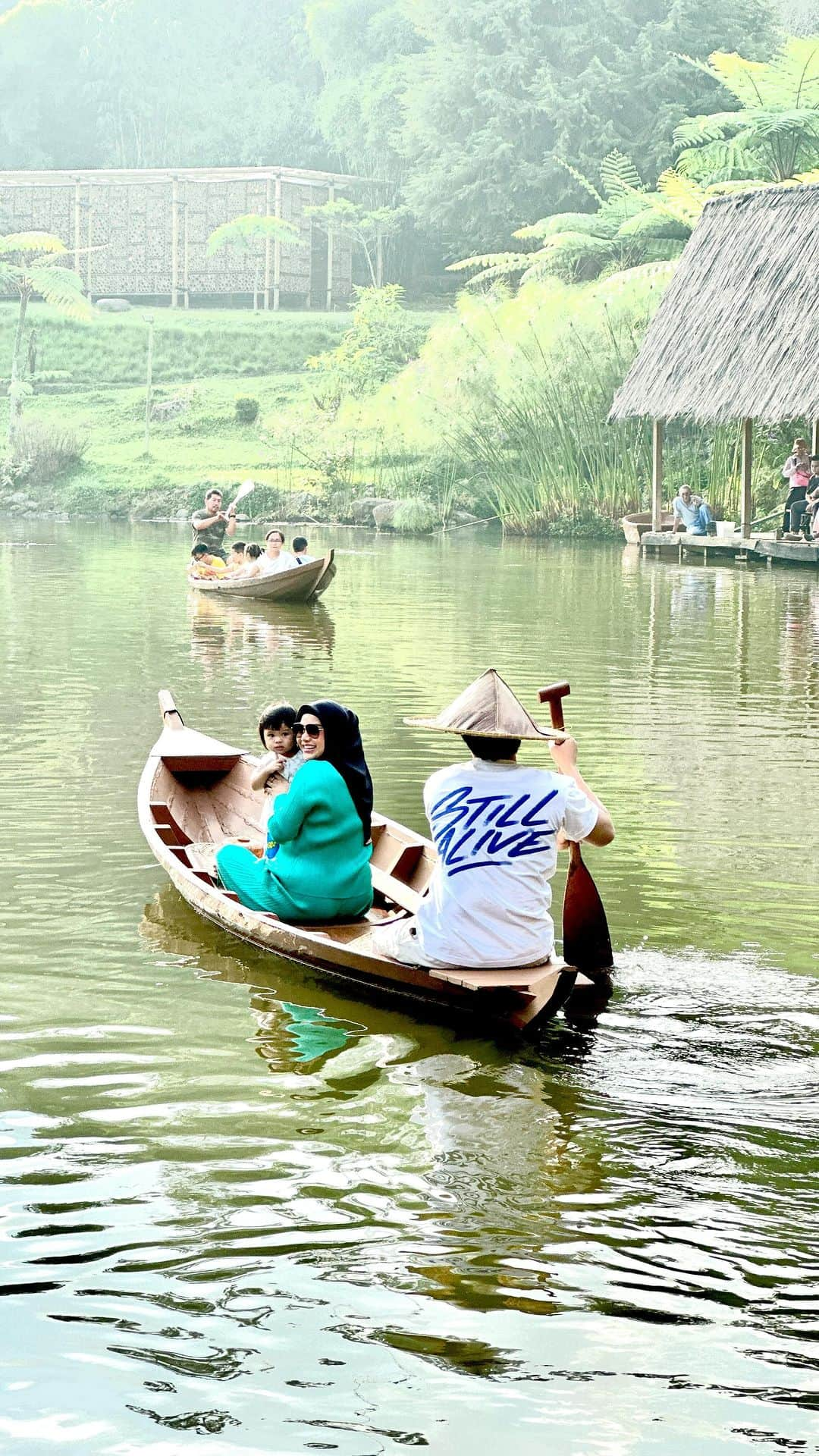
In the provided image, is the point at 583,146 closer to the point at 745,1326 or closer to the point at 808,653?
the point at 808,653

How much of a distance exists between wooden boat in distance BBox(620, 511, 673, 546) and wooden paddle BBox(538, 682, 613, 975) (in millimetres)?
21010

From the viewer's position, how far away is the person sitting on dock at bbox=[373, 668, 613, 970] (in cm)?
582

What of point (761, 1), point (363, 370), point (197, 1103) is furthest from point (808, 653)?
point (761, 1)

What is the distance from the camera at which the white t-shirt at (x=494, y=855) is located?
5.82m

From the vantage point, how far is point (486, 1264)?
14.5ft

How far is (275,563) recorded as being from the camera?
2052 centimetres

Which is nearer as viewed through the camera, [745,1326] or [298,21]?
[745,1326]

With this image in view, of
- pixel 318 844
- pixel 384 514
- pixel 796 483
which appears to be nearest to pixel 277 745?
pixel 318 844

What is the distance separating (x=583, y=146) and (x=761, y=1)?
18.4 feet

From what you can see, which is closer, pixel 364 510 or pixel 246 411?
pixel 364 510

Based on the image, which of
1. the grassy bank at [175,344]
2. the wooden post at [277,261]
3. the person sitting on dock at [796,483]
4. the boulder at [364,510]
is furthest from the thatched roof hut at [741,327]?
the wooden post at [277,261]

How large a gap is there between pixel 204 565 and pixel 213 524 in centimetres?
51

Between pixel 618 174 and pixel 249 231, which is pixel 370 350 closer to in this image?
pixel 249 231

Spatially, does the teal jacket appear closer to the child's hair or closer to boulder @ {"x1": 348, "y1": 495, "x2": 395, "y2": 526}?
the child's hair
